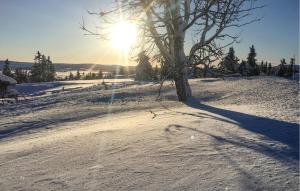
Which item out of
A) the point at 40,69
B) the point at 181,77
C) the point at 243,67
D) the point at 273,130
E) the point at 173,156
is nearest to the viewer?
the point at 173,156

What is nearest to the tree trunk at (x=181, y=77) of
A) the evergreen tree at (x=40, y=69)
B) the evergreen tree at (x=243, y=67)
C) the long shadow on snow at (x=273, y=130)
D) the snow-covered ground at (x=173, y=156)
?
the snow-covered ground at (x=173, y=156)

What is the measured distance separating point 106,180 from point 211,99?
1203cm

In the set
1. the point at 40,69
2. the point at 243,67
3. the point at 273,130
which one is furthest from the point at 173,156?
the point at 40,69

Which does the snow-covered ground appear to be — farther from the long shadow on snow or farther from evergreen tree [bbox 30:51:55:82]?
evergreen tree [bbox 30:51:55:82]

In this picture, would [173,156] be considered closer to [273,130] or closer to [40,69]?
[273,130]

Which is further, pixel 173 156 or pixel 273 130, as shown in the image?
pixel 273 130

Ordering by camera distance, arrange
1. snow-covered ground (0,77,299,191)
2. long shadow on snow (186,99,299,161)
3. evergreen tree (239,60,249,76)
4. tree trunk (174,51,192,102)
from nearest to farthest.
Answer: snow-covered ground (0,77,299,191) < long shadow on snow (186,99,299,161) < tree trunk (174,51,192,102) < evergreen tree (239,60,249,76)

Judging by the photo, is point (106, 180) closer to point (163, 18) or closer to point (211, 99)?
point (163, 18)

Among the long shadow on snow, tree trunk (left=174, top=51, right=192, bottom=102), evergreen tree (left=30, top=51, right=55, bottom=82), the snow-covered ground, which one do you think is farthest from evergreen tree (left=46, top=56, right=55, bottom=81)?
the long shadow on snow

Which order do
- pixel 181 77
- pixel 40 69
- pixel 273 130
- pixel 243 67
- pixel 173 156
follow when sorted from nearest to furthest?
pixel 173 156 → pixel 273 130 → pixel 181 77 → pixel 243 67 → pixel 40 69

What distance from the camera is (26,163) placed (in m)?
7.77

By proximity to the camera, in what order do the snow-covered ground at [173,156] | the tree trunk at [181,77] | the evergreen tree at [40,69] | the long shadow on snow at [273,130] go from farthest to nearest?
the evergreen tree at [40,69] < the tree trunk at [181,77] < the long shadow on snow at [273,130] < the snow-covered ground at [173,156]

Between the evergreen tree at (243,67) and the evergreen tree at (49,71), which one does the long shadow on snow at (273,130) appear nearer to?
the evergreen tree at (243,67)

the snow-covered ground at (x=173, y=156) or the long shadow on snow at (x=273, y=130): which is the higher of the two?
the long shadow on snow at (x=273, y=130)
